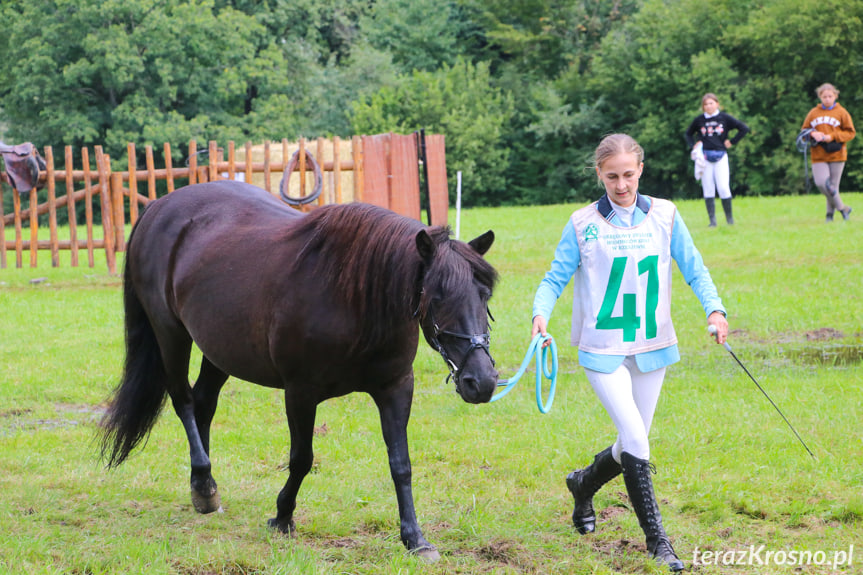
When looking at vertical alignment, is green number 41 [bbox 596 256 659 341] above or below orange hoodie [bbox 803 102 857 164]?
below

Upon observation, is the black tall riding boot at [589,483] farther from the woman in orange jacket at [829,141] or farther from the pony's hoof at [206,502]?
the woman in orange jacket at [829,141]

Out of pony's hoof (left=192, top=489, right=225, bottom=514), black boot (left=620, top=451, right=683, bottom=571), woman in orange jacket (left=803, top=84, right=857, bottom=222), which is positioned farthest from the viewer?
woman in orange jacket (left=803, top=84, right=857, bottom=222)

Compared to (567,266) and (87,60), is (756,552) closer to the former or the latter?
(567,266)

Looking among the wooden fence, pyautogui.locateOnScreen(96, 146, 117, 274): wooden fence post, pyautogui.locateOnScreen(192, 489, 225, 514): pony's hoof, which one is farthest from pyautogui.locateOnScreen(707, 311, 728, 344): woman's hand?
pyautogui.locateOnScreen(96, 146, 117, 274): wooden fence post

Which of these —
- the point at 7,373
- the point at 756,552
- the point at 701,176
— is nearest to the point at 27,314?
the point at 7,373

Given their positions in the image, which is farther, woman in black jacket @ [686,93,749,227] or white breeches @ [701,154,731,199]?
white breeches @ [701,154,731,199]

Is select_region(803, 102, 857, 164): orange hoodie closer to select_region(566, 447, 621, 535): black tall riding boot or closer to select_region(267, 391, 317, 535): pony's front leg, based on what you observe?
select_region(566, 447, 621, 535): black tall riding boot

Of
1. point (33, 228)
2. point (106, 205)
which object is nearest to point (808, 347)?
point (106, 205)

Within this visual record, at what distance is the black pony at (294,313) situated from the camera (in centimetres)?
351

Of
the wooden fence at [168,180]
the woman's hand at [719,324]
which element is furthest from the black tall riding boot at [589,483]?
the wooden fence at [168,180]

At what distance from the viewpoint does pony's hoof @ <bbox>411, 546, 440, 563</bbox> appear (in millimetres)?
3799

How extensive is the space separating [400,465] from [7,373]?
16.3 ft

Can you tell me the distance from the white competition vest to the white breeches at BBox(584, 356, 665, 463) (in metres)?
0.10

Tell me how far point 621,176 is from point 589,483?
1.40 metres
